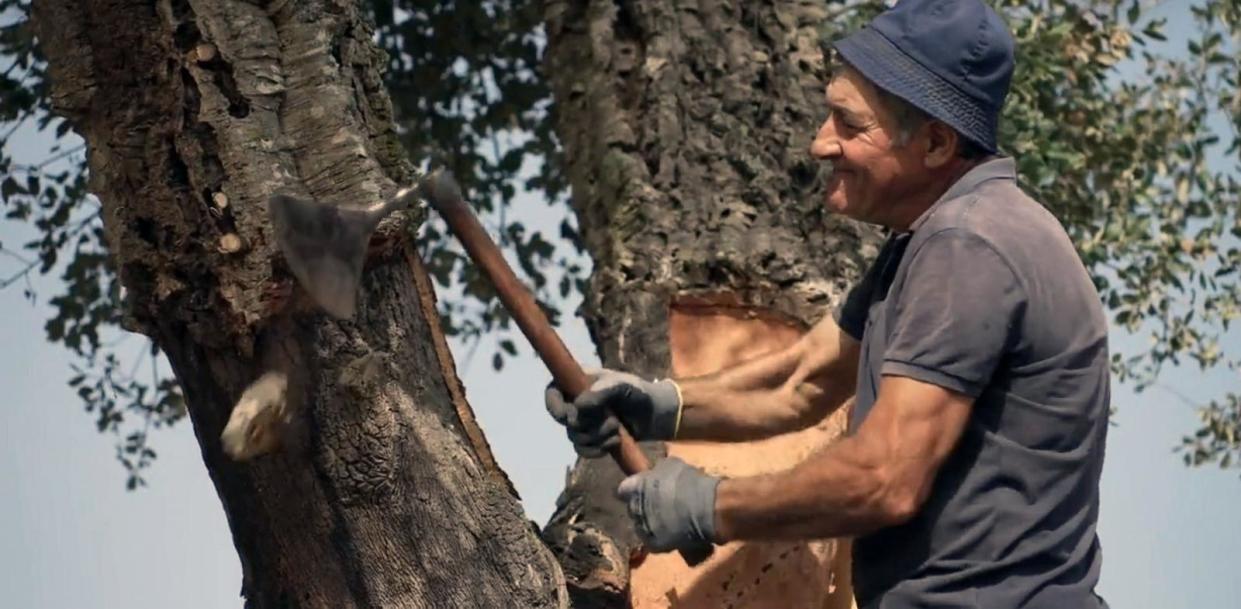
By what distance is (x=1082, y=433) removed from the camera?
325cm

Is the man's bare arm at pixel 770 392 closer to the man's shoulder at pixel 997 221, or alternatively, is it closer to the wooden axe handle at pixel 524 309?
the wooden axe handle at pixel 524 309

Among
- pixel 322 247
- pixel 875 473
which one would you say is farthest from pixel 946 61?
pixel 322 247

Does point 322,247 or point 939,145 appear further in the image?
point 939,145

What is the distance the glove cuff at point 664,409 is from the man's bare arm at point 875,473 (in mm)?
650

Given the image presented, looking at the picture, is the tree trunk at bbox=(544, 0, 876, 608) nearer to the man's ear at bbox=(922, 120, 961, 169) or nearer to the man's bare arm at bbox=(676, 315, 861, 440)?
the man's bare arm at bbox=(676, 315, 861, 440)

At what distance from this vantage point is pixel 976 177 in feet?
10.9

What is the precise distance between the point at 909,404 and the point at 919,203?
1.66 feet

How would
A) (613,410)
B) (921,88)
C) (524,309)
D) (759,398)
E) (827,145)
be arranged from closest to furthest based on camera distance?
(921,88) → (827,145) → (524,309) → (613,410) → (759,398)

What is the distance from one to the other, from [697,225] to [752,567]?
110cm

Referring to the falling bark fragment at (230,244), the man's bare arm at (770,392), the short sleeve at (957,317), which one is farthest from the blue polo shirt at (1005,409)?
the falling bark fragment at (230,244)

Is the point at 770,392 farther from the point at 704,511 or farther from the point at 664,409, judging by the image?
the point at 704,511

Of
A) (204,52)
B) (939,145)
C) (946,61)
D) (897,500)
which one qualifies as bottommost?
(897,500)

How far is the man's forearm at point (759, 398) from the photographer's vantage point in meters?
3.92

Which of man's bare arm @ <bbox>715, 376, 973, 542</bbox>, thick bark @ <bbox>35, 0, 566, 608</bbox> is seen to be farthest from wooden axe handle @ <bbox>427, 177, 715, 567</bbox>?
man's bare arm @ <bbox>715, 376, 973, 542</bbox>
